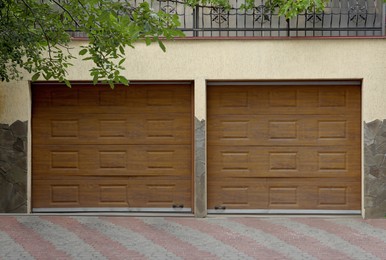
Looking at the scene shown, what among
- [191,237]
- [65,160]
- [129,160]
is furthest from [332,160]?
[65,160]

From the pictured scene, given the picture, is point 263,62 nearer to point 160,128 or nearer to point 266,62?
point 266,62

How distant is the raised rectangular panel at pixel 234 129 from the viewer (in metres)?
12.4

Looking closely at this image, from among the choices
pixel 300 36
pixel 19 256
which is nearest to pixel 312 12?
pixel 300 36

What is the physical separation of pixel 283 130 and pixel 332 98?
0.95 metres

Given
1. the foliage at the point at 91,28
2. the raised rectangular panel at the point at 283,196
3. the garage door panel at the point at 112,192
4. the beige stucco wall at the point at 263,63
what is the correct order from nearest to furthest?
the foliage at the point at 91,28
the beige stucco wall at the point at 263,63
the raised rectangular panel at the point at 283,196
the garage door panel at the point at 112,192

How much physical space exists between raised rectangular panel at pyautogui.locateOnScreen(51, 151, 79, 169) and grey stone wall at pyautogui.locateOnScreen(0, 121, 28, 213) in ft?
1.61

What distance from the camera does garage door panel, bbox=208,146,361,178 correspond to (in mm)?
12281

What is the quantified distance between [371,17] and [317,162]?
2544 millimetres

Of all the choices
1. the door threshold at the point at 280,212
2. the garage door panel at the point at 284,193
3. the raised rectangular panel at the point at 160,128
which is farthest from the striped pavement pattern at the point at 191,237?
the raised rectangular panel at the point at 160,128

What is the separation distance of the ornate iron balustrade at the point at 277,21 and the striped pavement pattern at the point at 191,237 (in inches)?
120

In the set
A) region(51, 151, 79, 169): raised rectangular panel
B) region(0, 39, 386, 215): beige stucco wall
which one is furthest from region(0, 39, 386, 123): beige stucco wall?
region(51, 151, 79, 169): raised rectangular panel

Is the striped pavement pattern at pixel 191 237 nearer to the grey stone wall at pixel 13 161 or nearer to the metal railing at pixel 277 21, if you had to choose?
the grey stone wall at pixel 13 161

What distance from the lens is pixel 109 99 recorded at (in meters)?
12.4

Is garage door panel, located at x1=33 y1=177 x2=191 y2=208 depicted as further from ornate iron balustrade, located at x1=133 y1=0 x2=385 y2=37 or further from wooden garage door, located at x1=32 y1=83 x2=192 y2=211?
ornate iron balustrade, located at x1=133 y1=0 x2=385 y2=37
